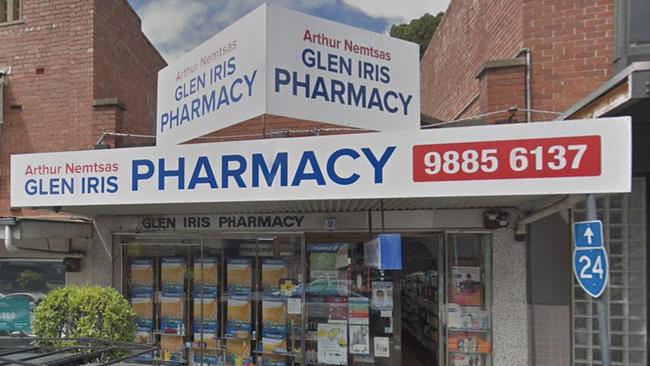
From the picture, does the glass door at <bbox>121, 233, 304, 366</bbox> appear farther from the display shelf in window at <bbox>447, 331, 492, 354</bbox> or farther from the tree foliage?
the tree foliage

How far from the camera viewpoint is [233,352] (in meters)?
7.62

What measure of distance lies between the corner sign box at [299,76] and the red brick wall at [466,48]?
226cm

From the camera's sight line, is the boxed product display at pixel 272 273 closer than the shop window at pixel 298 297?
No

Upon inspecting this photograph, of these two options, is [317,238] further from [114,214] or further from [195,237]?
[114,214]

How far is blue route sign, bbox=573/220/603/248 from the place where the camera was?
12.2 feet

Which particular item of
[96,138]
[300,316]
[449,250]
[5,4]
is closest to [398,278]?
[449,250]

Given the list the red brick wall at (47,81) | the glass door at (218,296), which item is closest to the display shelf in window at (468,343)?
the glass door at (218,296)

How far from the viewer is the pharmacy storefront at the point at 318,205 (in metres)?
4.76

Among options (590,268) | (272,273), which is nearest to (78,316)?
(272,273)

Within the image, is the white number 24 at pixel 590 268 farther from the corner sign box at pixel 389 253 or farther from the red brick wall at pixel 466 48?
the red brick wall at pixel 466 48

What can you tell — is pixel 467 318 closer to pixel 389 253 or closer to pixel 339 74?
pixel 389 253

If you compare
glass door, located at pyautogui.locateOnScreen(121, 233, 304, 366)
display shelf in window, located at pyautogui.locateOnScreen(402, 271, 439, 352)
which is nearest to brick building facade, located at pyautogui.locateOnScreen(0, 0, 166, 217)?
glass door, located at pyautogui.locateOnScreen(121, 233, 304, 366)

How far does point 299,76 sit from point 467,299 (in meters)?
3.78

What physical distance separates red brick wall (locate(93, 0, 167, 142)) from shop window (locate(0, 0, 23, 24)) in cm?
157
